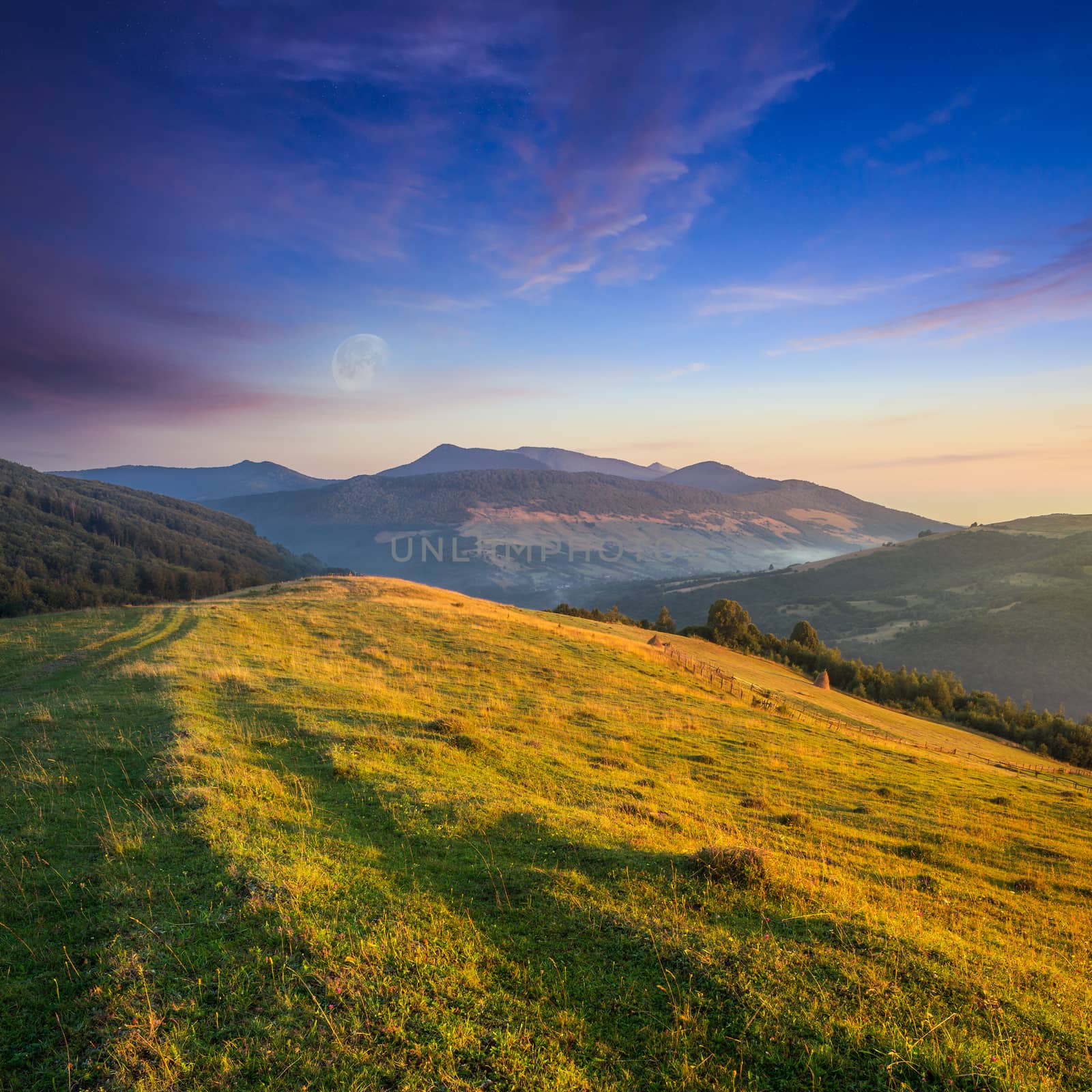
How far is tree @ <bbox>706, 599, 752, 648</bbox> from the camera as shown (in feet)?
257

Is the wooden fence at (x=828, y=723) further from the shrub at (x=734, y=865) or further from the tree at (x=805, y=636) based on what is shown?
the tree at (x=805, y=636)

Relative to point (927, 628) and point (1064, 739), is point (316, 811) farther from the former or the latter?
point (927, 628)

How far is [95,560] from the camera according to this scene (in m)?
144

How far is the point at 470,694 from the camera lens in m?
22.2

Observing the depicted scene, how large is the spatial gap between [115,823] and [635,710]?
63.7 feet

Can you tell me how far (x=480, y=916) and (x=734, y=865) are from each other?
11.6 feet

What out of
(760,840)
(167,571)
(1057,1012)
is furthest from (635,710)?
(167,571)

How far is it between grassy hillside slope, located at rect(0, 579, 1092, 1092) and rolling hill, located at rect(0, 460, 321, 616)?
225ft

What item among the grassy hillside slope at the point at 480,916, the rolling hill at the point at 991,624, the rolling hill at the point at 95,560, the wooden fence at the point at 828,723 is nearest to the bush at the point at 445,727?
the grassy hillside slope at the point at 480,916

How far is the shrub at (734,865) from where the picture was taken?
7449mm

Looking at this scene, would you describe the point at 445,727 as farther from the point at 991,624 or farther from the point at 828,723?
the point at 991,624

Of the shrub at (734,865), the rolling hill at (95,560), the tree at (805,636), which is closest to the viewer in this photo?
the shrub at (734,865)

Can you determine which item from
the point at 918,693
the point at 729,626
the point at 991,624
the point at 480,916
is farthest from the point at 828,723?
the point at 991,624

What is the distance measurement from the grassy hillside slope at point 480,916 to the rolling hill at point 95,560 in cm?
6865
